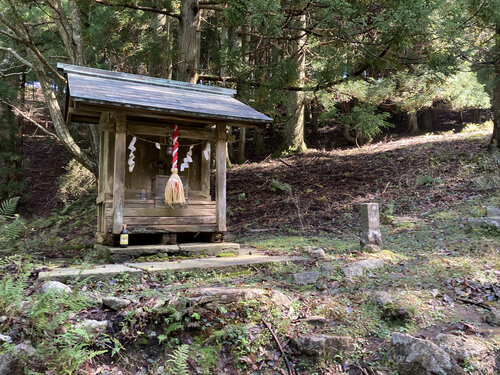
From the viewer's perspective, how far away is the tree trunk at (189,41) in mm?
10570

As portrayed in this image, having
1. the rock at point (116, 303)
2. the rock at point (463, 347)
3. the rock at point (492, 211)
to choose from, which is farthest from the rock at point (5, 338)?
the rock at point (492, 211)

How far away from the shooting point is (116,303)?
3998 millimetres

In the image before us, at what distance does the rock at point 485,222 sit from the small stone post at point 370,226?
228 centimetres

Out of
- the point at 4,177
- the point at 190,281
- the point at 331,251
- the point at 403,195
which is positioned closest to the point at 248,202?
the point at 403,195

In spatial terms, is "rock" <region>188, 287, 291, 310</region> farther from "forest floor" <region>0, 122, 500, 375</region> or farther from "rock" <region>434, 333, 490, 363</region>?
"rock" <region>434, 333, 490, 363</region>

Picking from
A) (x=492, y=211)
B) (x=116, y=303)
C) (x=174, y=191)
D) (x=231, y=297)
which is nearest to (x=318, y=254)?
(x=231, y=297)

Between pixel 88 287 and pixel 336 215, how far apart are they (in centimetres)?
719

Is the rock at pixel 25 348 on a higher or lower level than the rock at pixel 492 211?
lower

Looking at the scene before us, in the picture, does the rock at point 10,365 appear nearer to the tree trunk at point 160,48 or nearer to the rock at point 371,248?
the rock at point 371,248

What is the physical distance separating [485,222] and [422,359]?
537cm

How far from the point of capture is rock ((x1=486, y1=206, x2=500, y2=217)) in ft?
26.0

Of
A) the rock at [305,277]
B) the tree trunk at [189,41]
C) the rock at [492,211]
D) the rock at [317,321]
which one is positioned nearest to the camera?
the rock at [317,321]

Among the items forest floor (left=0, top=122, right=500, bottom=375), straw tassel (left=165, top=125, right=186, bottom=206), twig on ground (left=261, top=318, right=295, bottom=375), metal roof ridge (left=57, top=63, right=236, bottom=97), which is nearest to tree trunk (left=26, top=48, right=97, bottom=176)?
forest floor (left=0, top=122, right=500, bottom=375)

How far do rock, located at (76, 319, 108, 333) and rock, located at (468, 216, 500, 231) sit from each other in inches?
286
